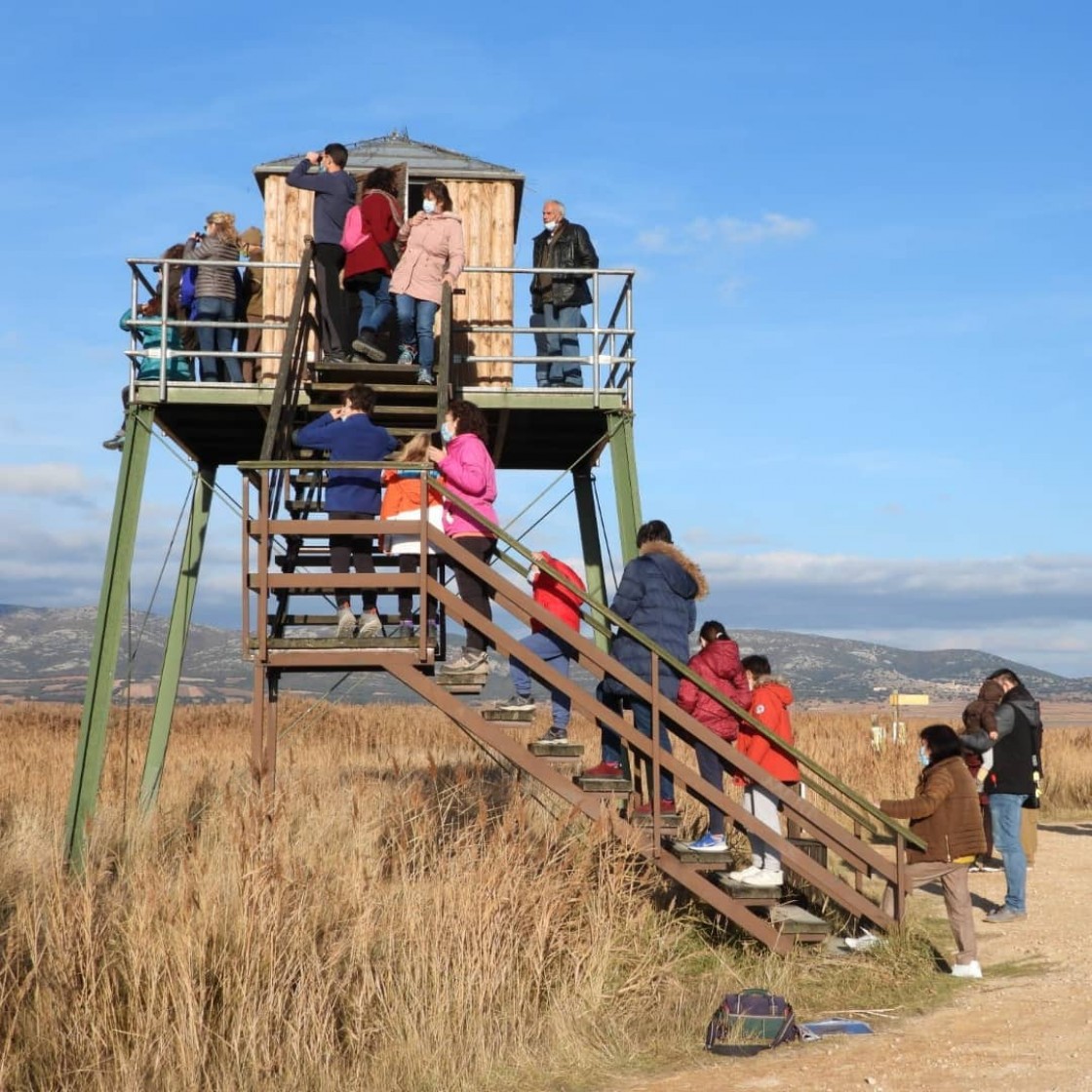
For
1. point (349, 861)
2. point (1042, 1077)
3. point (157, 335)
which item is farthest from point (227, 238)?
point (1042, 1077)

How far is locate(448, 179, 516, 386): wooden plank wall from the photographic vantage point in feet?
54.7

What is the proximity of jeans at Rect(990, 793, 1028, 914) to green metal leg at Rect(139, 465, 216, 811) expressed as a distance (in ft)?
29.9

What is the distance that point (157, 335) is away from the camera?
15297 mm

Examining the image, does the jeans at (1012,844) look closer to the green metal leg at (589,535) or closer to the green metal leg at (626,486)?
the green metal leg at (626,486)

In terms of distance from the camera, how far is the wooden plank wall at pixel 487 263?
54.7ft

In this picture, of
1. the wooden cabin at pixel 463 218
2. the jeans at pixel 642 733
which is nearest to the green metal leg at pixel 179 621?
the wooden cabin at pixel 463 218

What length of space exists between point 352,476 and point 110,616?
191 inches

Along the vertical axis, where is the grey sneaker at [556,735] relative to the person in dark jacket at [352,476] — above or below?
below

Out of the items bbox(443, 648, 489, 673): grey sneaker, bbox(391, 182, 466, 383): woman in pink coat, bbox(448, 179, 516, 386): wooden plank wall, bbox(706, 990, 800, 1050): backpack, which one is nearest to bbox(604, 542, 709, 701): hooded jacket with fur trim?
bbox(443, 648, 489, 673): grey sneaker

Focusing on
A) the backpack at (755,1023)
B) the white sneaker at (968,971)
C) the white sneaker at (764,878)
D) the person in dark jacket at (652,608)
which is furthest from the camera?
the person in dark jacket at (652,608)

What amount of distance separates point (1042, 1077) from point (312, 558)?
718cm

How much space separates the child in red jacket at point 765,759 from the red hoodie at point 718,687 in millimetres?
150

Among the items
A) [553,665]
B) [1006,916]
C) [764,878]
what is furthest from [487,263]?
[1006,916]

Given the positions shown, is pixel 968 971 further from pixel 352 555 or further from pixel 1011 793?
pixel 352 555
